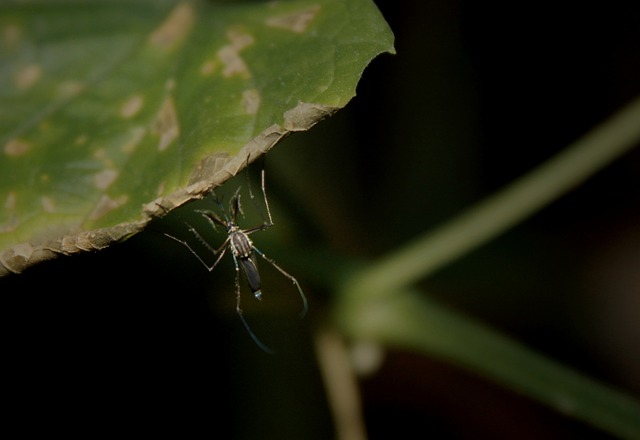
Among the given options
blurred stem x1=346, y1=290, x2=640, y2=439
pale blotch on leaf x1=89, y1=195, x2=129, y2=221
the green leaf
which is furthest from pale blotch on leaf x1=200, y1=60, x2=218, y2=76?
blurred stem x1=346, y1=290, x2=640, y2=439

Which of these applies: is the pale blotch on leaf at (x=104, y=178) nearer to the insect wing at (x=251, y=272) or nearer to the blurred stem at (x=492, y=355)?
the insect wing at (x=251, y=272)

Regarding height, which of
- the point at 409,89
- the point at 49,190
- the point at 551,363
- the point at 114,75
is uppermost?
the point at 409,89

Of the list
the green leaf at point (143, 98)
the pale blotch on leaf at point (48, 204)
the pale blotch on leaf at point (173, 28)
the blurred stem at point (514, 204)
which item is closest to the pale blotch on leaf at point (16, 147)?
the green leaf at point (143, 98)

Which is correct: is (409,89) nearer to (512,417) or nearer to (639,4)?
(639,4)

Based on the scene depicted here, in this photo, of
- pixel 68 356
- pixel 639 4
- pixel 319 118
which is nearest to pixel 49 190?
pixel 319 118

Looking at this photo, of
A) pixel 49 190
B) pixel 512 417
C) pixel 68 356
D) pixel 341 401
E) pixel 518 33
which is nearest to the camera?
pixel 49 190

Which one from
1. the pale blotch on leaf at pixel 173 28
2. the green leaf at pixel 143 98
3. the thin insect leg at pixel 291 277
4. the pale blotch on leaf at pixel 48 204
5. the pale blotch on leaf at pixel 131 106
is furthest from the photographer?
the thin insect leg at pixel 291 277

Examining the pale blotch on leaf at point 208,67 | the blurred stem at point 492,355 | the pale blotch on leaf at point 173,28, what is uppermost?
the pale blotch on leaf at point 173,28
